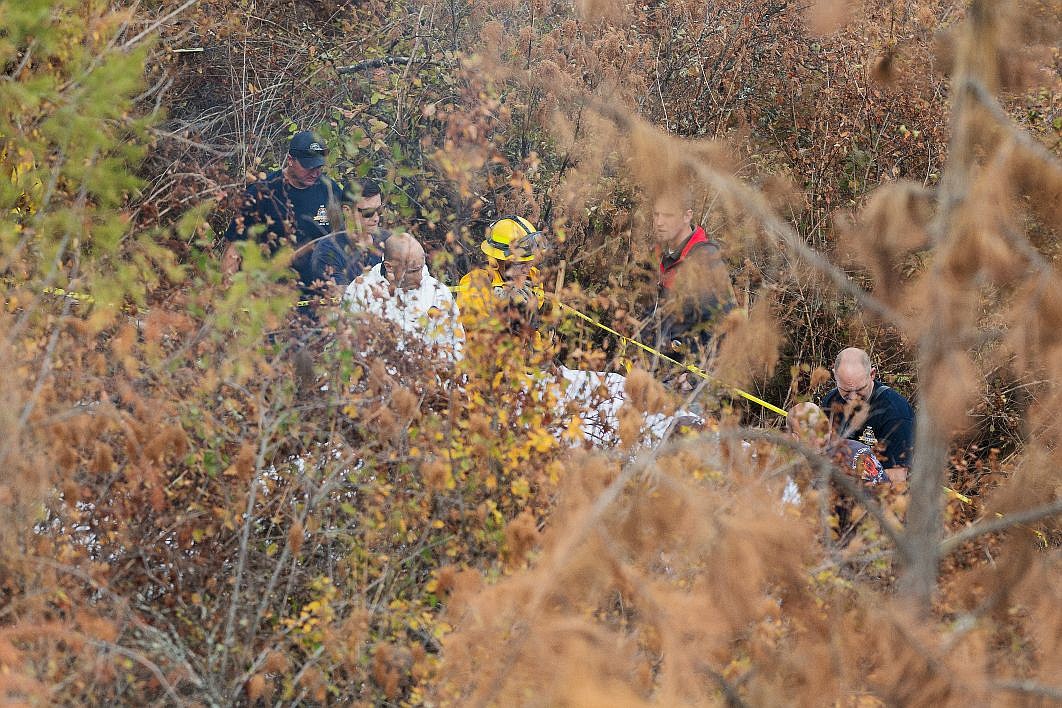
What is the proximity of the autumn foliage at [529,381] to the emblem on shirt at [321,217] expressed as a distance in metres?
0.64

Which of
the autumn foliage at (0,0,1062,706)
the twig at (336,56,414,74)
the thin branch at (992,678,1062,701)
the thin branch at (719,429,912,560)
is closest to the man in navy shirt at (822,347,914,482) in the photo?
the autumn foliage at (0,0,1062,706)

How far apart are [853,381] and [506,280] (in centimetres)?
173

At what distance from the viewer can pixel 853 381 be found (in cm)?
564

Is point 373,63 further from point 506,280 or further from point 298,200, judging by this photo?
point 506,280

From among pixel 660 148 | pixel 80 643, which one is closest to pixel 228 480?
pixel 80 643

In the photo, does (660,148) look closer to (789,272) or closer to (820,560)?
(820,560)

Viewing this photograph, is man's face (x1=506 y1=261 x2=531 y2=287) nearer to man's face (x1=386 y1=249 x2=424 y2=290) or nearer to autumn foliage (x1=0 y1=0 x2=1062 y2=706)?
autumn foliage (x1=0 y1=0 x2=1062 y2=706)

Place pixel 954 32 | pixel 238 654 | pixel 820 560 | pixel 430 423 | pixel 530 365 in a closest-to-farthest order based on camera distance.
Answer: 1. pixel 954 32
2. pixel 820 560
3. pixel 238 654
4. pixel 430 423
5. pixel 530 365

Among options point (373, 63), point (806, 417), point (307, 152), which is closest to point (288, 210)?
point (307, 152)

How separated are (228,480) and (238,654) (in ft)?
2.74

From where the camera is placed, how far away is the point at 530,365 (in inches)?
212

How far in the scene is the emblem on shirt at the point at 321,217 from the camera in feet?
22.5

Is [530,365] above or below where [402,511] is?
above

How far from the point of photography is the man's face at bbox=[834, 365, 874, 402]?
18.5 feet
